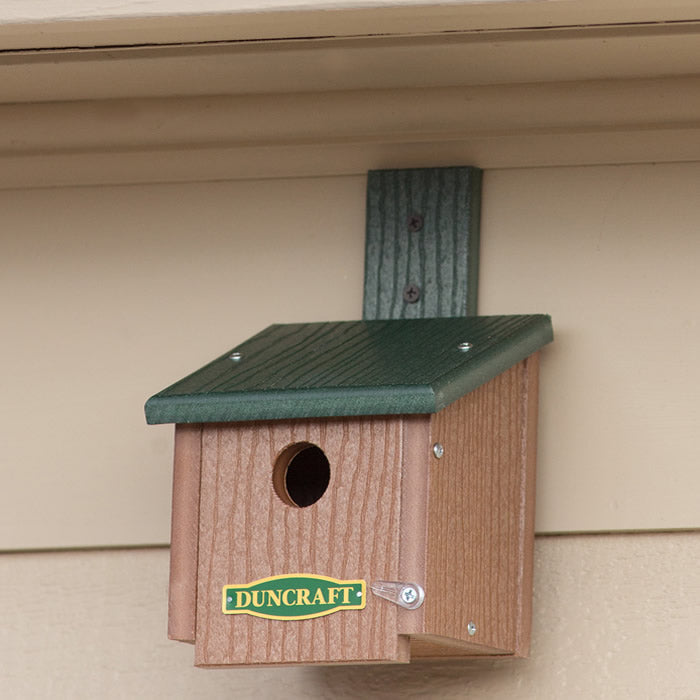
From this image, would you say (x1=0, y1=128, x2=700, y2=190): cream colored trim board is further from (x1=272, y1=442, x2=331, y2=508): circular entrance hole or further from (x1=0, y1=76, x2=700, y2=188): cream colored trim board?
(x1=272, y1=442, x2=331, y2=508): circular entrance hole

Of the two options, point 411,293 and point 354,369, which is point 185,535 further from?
point 411,293

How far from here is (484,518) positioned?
1736 mm

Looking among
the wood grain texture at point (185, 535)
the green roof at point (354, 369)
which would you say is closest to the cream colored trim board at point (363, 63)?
the green roof at point (354, 369)

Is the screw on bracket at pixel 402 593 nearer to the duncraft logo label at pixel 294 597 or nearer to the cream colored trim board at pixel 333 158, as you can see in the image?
the duncraft logo label at pixel 294 597

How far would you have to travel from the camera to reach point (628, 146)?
193 centimetres

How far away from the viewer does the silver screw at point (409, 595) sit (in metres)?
1.57

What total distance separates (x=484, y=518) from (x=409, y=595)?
0.19m

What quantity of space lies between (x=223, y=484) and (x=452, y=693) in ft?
1.30

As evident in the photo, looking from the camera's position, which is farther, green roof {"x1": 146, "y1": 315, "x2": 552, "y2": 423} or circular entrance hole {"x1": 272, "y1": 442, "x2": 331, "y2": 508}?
circular entrance hole {"x1": 272, "y1": 442, "x2": 331, "y2": 508}

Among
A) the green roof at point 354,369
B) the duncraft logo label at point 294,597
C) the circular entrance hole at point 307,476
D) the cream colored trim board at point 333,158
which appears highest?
the cream colored trim board at point 333,158

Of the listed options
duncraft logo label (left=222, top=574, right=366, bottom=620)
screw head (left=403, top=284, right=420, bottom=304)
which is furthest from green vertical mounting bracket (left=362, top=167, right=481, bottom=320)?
duncraft logo label (left=222, top=574, right=366, bottom=620)

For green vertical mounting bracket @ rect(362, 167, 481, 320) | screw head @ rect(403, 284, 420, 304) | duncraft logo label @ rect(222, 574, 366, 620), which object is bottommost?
duncraft logo label @ rect(222, 574, 366, 620)

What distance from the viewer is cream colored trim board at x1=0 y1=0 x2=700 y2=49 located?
1614 mm

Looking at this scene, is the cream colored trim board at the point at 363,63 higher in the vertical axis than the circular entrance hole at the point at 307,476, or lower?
higher
